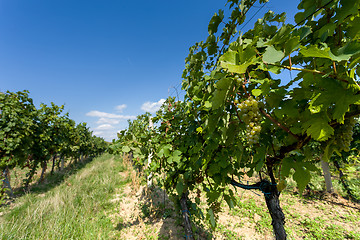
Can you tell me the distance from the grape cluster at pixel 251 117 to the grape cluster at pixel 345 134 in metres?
0.54

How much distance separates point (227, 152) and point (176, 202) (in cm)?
225

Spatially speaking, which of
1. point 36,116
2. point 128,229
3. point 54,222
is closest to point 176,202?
point 128,229

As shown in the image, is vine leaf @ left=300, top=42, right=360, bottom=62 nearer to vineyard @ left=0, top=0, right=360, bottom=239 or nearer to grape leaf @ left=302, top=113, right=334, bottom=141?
vineyard @ left=0, top=0, right=360, bottom=239

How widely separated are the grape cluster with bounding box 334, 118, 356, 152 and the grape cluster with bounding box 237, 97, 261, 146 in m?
0.54

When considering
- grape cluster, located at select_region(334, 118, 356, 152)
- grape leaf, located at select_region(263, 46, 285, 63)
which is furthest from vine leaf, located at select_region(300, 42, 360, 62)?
grape cluster, located at select_region(334, 118, 356, 152)

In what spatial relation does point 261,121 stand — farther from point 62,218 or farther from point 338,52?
point 62,218

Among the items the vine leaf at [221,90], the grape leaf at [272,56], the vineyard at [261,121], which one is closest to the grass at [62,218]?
the vineyard at [261,121]

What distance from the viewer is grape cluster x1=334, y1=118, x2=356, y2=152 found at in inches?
37.0

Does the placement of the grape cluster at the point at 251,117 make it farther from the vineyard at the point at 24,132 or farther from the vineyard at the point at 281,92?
the vineyard at the point at 24,132

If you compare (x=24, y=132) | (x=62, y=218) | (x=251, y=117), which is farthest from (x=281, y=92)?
(x=24, y=132)

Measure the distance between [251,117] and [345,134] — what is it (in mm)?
632

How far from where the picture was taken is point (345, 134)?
37.5 inches

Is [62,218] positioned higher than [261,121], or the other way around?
[261,121]

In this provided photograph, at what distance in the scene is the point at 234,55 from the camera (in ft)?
2.37
